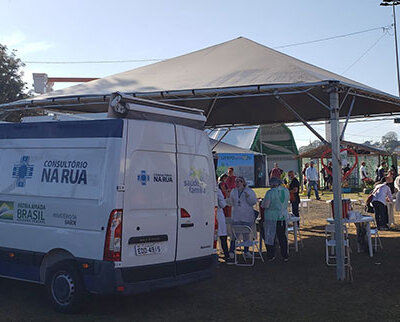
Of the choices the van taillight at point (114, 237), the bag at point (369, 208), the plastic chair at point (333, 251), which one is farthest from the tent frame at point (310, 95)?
the bag at point (369, 208)

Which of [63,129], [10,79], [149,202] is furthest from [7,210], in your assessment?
[10,79]

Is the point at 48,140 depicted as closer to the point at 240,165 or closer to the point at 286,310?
the point at 286,310

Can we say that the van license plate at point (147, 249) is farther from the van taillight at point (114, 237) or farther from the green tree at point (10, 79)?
A: the green tree at point (10, 79)

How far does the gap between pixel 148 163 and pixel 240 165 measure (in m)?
29.0

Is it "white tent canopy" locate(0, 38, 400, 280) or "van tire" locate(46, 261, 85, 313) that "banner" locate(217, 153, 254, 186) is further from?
"van tire" locate(46, 261, 85, 313)

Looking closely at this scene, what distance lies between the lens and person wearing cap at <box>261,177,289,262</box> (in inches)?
373

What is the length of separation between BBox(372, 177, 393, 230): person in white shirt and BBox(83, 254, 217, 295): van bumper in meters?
8.35

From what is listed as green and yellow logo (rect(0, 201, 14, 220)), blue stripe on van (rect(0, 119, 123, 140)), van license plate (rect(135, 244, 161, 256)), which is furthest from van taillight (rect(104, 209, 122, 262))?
green and yellow logo (rect(0, 201, 14, 220))

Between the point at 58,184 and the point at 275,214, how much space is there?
15.0ft

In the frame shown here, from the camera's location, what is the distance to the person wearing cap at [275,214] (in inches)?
373

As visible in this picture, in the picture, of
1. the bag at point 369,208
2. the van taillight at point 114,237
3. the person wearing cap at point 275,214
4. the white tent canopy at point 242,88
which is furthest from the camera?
the bag at point 369,208

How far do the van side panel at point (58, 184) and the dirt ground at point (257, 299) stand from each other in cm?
90

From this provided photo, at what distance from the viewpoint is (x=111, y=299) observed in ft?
22.8

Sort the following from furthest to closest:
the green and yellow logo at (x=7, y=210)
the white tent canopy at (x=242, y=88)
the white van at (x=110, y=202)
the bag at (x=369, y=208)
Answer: the bag at (x=369, y=208) → the white tent canopy at (x=242, y=88) → the green and yellow logo at (x=7, y=210) → the white van at (x=110, y=202)
